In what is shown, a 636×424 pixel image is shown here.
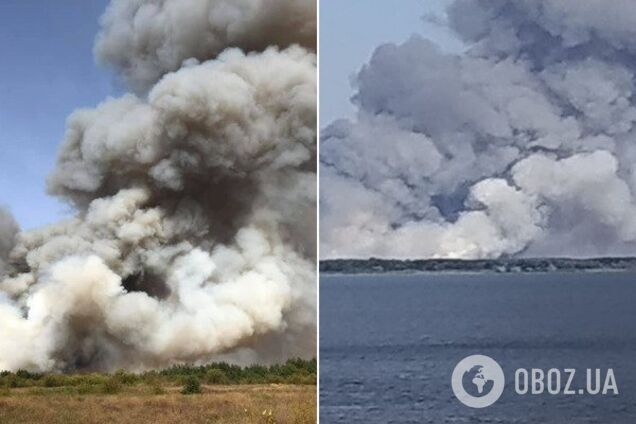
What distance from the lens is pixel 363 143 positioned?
460cm

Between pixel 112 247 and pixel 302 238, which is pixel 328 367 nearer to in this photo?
pixel 302 238

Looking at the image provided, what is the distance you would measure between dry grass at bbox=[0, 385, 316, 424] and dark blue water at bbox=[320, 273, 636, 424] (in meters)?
0.26

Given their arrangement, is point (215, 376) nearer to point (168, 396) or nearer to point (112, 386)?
point (168, 396)

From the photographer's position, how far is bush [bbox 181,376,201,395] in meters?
4.70

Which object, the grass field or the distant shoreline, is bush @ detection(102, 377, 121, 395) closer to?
the grass field

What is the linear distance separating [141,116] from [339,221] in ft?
3.84

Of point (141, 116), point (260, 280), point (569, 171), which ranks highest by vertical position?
point (141, 116)

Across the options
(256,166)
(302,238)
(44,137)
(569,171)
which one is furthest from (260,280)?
(569,171)

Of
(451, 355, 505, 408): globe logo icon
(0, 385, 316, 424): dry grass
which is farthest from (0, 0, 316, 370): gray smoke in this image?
(451, 355, 505, 408): globe logo icon

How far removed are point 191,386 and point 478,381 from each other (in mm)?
1451

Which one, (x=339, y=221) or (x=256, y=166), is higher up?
(x=256, y=166)

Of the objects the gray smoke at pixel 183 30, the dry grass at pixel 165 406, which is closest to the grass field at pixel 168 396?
the dry grass at pixel 165 406

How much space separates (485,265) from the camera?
Answer: 15.1 feet

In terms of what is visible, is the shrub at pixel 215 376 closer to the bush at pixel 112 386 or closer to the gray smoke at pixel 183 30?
the bush at pixel 112 386
